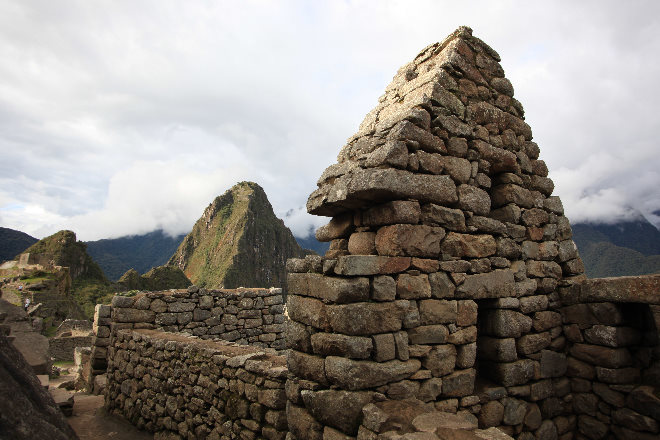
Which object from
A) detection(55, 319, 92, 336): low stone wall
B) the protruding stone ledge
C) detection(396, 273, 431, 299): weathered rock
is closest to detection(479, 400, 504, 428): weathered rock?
detection(396, 273, 431, 299): weathered rock

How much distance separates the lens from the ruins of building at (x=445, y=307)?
3518 mm

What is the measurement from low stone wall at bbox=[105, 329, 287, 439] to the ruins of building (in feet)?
0.11

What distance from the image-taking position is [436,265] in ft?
12.7

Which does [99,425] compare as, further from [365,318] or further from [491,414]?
[491,414]

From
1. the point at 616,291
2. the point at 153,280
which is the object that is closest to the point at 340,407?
the point at 616,291

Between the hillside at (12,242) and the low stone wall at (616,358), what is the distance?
84838 mm

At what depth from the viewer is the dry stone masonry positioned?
3520 millimetres

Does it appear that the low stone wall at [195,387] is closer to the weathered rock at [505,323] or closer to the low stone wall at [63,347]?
the weathered rock at [505,323]

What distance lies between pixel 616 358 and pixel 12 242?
9081cm

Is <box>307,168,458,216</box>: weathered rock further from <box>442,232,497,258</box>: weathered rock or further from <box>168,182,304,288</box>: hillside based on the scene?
<box>168,182,304,288</box>: hillside

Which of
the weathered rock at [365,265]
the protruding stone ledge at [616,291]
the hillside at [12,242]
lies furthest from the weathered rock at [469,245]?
the hillside at [12,242]

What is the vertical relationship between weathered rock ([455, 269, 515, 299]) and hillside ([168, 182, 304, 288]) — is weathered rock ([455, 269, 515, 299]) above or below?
below

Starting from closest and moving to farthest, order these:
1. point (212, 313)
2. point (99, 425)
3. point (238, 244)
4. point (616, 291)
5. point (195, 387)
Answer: point (616, 291) → point (195, 387) → point (99, 425) → point (212, 313) → point (238, 244)

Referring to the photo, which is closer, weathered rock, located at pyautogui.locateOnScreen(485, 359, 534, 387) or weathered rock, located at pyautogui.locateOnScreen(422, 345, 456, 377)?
weathered rock, located at pyautogui.locateOnScreen(422, 345, 456, 377)
